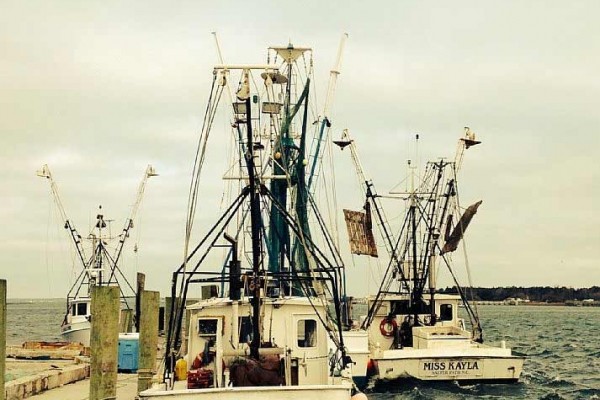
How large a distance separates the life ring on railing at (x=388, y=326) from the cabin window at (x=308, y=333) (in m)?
16.9

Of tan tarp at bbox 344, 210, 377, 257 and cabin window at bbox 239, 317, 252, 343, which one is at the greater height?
tan tarp at bbox 344, 210, 377, 257

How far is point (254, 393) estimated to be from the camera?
51.3 feet

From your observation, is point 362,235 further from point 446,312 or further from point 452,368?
point 452,368

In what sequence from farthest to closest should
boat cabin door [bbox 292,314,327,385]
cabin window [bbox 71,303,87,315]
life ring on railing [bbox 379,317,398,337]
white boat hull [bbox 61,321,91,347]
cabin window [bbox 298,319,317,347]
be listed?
cabin window [bbox 71,303,87,315] → white boat hull [bbox 61,321,91,347] → life ring on railing [bbox 379,317,398,337] → cabin window [bbox 298,319,317,347] → boat cabin door [bbox 292,314,327,385]

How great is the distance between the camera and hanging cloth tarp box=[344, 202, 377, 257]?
38.9 m

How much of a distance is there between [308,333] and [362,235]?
20.0 meters

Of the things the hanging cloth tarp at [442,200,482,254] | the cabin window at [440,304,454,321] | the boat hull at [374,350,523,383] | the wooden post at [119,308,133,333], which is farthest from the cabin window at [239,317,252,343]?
the wooden post at [119,308,133,333]

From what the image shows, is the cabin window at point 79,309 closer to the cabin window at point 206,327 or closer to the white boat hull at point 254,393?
the cabin window at point 206,327

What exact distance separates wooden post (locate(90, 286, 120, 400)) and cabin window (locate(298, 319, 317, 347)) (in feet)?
14.3

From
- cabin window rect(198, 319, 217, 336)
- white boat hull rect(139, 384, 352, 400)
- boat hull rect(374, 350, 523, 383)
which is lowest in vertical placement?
boat hull rect(374, 350, 523, 383)

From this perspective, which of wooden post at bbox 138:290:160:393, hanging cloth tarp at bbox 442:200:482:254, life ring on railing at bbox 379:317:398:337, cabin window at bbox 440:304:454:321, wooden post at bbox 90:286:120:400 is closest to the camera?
wooden post at bbox 90:286:120:400

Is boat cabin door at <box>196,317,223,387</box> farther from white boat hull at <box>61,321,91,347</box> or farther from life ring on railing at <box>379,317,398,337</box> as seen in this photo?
white boat hull at <box>61,321,91,347</box>

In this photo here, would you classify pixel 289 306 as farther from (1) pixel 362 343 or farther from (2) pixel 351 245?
(2) pixel 351 245

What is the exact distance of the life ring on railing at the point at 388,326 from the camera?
35812 mm
